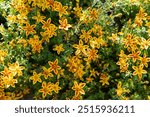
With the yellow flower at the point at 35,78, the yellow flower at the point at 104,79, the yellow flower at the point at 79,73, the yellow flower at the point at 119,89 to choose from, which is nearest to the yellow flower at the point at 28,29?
the yellow flower at the point at 35,78

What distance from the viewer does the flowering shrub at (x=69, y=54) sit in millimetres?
4051

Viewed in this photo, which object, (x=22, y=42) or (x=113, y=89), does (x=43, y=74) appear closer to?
(x=22, y=42)

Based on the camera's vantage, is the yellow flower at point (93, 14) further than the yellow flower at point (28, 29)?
Yes

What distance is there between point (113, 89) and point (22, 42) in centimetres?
83

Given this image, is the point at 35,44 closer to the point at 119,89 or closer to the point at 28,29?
the point at 28,29

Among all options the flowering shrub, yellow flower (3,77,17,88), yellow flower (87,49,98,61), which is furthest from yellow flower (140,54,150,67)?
yellow flower (3,77,17,88)

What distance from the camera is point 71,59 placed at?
411cm

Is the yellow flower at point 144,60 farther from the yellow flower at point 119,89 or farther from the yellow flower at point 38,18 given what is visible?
the yellow flower at point 38,18

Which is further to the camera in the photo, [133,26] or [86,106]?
[133,26]

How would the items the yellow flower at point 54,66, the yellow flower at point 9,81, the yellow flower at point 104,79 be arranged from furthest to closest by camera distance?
the yellow flower at point 104,79, the yellow flower at point 54,66, the yellow flower at point 9,81

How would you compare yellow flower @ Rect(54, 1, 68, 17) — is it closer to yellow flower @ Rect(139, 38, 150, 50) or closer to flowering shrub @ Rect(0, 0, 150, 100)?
flowering shrub @ Rect(0, 0, 150, 100)

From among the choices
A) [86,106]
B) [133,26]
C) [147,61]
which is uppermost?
[133,26]

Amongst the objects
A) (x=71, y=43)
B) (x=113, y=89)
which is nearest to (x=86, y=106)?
(x=113, y=89)

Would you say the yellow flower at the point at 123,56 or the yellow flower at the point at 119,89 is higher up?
the yellow flower at the point at 123,56
